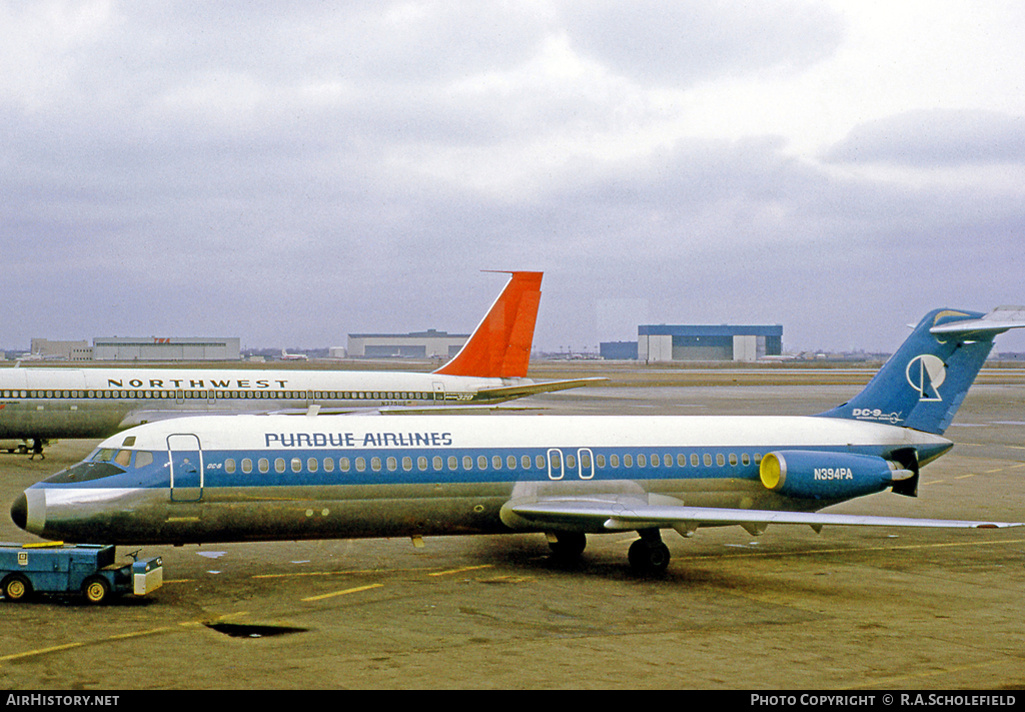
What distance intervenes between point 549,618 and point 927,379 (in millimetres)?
13716

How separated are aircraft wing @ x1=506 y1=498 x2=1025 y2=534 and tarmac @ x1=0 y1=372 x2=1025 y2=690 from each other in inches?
47.2

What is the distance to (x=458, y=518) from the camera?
20.8 metres

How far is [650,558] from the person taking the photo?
21266 mm

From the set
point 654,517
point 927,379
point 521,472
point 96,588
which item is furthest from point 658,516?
point 96,588

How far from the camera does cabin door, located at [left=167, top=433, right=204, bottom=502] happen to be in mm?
18844

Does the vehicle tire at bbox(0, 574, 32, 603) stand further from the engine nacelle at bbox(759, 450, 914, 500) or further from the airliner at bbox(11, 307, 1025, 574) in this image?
the engine nacelle at bbox(759, 450, 914, 500)

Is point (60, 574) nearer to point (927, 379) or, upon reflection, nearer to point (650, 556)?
point (650, 556)

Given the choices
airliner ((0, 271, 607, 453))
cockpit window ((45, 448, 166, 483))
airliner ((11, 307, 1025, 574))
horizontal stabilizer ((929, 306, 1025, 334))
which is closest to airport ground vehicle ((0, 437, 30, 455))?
airliner ((0, 271, 607, 453))
